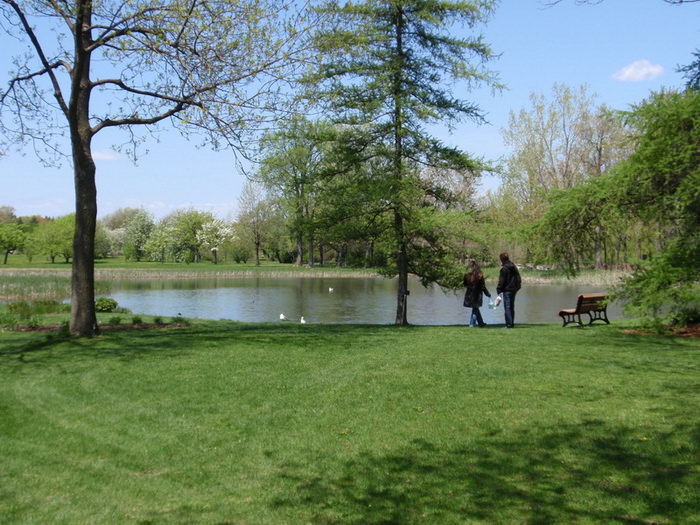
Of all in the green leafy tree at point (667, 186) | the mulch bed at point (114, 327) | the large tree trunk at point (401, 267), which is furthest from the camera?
the large tree trunk at point (401, 267)

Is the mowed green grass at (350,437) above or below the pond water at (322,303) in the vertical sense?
above

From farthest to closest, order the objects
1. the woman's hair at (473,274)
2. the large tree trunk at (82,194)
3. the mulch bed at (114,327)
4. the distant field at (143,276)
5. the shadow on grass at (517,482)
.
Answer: the distant field at (143,276)
the woman's hair at (473,274)
the mulch bed at (114,327)
the large tree trunk at (82,194)
the shadow on grass at (517,482)

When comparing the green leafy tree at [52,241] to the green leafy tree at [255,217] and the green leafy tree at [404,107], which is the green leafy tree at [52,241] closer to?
the green leafy tree at [255,217]

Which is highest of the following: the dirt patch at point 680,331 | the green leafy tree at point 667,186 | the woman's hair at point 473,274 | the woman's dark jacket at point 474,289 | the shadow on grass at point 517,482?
the green leafy tree at point 667,186

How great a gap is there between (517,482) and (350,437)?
6.13 ft

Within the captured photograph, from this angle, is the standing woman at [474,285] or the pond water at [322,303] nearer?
the standing woman at [474,285]

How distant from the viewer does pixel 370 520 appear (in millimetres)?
4156

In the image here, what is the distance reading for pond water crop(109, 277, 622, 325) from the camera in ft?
83.6

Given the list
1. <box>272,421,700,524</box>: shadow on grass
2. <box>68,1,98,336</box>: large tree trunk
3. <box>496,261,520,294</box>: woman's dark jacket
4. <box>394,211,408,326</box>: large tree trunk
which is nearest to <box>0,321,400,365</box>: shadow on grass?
<box>68,1,98,336</box>: large tree trunk

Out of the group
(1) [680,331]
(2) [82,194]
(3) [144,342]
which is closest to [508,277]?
(1) [680,331]

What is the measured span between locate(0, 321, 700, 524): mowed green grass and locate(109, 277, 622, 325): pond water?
46.2ft

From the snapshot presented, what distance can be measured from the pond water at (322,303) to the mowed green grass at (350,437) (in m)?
14.1

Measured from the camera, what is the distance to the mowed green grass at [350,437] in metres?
4.41

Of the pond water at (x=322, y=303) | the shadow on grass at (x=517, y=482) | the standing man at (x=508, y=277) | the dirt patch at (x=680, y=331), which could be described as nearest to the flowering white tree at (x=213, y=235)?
the pond water at (x=322, y=303)
